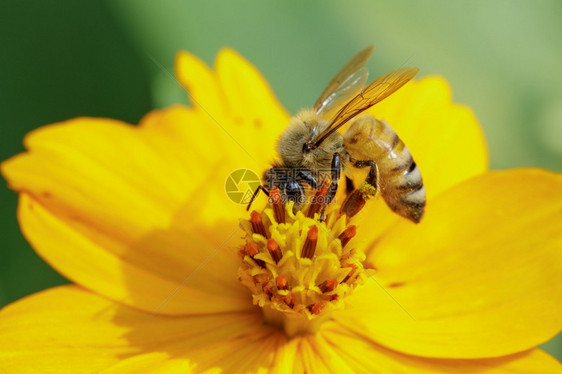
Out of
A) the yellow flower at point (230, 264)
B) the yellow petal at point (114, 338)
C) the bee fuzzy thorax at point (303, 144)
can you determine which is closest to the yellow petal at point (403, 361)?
the yellow flower at point (230, 264)

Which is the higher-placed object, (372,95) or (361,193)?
(372,95)

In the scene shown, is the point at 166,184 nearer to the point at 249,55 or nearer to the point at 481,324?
the point at 249,55

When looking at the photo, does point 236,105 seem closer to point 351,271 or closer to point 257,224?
point 257,224

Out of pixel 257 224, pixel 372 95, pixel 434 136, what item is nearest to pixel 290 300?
pixel 257 224

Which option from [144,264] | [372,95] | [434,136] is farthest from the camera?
[434,136]

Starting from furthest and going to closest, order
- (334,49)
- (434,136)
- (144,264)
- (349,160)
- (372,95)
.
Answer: (334,49) < (434,136) < (144,264) < (349,160) < (372,95)

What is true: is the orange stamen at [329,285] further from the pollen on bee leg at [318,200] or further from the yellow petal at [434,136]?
the yellow petal at [434,136]

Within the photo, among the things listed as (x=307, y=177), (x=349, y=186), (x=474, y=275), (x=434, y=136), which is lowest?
(x=474, y=275)
